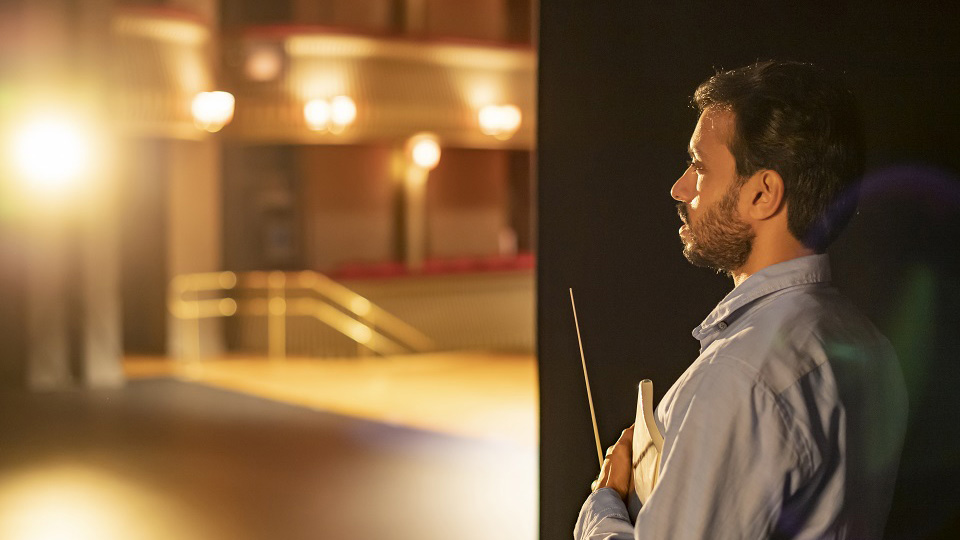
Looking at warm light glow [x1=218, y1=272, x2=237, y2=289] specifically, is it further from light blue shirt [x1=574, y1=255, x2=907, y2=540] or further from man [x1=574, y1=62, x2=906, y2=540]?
light blue shirt [x1=574, y1=255, x2=907, y2=540]

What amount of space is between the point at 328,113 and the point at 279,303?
7.98 feet

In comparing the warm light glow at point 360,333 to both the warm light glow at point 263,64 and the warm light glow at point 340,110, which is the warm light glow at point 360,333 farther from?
→ the warm light glow at point 263,64

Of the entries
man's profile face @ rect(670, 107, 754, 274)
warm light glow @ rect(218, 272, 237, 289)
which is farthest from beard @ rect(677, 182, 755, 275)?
warm light glow @ rect(218, 272, 237, 289)

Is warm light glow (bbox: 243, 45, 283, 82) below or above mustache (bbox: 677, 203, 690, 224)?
above

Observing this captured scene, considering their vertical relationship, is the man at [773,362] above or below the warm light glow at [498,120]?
below

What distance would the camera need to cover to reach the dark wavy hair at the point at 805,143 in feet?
5.43

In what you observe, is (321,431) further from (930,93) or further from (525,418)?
(930,93)

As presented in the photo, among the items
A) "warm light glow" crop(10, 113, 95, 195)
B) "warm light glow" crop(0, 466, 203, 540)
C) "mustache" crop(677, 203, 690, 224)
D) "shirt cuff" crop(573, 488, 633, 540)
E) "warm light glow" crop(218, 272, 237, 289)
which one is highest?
"warm light glow" crop(10, 113, 95, 195)

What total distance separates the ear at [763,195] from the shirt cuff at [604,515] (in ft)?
1.70

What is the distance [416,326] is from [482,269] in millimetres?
1439

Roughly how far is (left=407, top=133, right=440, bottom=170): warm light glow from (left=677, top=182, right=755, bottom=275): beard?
1258 centimetres

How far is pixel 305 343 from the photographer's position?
12.9 meters

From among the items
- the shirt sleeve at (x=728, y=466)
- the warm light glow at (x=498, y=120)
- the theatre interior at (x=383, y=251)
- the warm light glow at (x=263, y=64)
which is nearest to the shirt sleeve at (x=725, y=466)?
the shirt sleeve at (x=728, y=466)

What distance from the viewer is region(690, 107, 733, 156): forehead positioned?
1723mm
